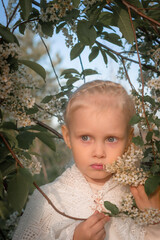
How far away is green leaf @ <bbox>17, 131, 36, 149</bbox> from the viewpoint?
1363 millimetres

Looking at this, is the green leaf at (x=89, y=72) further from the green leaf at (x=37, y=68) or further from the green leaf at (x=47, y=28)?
the green leaf at (x=37, y=68)

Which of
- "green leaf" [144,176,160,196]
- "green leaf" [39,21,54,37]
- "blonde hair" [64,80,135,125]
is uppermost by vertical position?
"green leaf" [39,21,54,37]

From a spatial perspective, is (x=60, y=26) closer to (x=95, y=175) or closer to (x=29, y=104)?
(x=29, y=104)

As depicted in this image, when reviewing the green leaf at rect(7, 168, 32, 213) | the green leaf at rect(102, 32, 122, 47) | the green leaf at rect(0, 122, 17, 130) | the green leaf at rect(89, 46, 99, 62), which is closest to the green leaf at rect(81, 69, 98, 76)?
the green leaf at rect(89, 46, 99, 62)

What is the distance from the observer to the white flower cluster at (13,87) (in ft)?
3.83

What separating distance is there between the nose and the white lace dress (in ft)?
0.95

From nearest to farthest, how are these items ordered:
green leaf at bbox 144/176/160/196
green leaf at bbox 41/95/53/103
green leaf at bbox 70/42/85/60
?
green leaf at bbox 144/176/160/196 → green leaf at bbox 70/42/85/60 → green leaf at bbox 41/95/53/103

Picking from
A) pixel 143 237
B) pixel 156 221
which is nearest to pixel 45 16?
pixel 156 221

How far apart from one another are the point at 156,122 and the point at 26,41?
12.0 meters

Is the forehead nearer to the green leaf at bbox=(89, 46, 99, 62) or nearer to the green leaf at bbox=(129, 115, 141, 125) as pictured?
the green leaf at bbox=(129, 115, 141, 125)

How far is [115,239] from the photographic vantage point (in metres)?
1.48

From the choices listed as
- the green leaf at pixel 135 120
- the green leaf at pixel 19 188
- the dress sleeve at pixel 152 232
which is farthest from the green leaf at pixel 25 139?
the dress sleeve at pixel 152 232

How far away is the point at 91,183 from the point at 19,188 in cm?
63

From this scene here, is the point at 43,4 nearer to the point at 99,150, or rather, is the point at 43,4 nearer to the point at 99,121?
the point at 99,121
